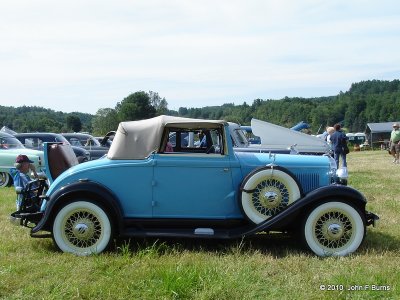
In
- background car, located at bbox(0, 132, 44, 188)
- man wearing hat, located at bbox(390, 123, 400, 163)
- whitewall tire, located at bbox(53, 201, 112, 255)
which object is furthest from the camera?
man wearing hat, located at bbox(390, 123, 400, 163)

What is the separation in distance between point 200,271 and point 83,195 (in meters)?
1.70

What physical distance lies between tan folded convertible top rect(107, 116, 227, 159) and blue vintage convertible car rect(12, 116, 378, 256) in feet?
0.04

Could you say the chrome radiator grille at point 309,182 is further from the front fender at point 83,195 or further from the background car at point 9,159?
the background car at point 9,159

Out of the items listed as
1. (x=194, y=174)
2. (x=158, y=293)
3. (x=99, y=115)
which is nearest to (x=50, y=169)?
(x=194, y=174)

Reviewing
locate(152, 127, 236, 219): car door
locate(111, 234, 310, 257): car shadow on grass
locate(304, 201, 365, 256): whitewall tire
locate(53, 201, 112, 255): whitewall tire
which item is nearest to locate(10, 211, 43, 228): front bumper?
locate(53, 201, 112, 255): whitewall tire

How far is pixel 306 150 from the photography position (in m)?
13.8

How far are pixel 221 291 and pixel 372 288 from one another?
132 centimetres

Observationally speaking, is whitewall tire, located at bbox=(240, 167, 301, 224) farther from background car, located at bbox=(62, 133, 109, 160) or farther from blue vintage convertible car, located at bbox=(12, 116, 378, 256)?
background car, located at bbox=(62, 133, 109, 160)

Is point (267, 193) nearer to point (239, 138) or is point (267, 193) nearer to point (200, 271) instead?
point (200, 271)

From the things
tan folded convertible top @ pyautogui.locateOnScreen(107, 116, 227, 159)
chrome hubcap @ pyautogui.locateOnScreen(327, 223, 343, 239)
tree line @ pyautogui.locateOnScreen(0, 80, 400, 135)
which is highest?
tree line @ pyautogui.locateOnScreen(0, 80, 400, 135)

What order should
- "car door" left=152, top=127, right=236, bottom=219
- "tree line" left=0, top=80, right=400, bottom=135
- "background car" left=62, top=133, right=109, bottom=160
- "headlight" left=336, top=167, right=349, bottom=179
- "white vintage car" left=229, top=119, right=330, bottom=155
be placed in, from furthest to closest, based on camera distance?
"tree line" left=0, top=80, right=400, bottom=135 → "background car" left=62, top=133, right=109, bottom=160 → "white vintage car" left=229, top=119, right=330, bottom=155 → "headlight" left=336, top=167, right=349, bottom=179 → "car door" left=152, top=127, right=236, bottom=219

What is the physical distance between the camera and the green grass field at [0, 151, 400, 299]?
4.02 meters

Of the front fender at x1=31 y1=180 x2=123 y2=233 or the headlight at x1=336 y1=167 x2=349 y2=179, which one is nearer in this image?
the front fender at x1=31 y1=180 x2=123 y2=233

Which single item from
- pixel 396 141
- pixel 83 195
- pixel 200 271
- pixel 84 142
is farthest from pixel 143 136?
pixel 396 141
